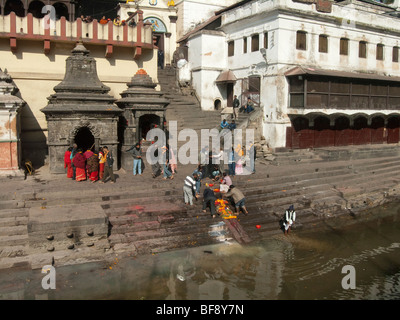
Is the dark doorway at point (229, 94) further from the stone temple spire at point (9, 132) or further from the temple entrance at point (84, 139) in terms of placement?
the stone temple spire at point (9, 132)

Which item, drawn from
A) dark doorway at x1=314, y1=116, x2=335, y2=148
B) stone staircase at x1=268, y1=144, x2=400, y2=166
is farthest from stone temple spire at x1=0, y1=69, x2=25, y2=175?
dark doorway at x1=314, y1=116, x2=335, y2=148

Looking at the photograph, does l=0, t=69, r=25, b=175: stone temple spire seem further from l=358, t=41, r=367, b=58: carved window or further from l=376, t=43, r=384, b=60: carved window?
l=376, t=43, r=384, b=60: carved window

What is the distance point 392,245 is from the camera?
1321cm

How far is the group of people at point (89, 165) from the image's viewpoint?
15.0 m

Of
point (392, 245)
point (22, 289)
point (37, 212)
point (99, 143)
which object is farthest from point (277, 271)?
point (99, 143)

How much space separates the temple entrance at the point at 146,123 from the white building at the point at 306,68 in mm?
7079

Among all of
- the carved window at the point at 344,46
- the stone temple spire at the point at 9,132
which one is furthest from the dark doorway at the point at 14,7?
the carved window at the point at 344,46

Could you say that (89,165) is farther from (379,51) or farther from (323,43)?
(379,51)

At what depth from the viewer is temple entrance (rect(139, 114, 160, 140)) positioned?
19.1 meters

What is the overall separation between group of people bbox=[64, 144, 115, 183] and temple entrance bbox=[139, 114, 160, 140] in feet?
12.4

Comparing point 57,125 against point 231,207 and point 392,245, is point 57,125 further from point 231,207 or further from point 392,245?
point 392,245

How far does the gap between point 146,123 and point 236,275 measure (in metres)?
11.1

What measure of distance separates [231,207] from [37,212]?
6.38 m

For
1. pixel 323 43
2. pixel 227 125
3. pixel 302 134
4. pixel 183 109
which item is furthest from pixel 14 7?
pixel 302 134
